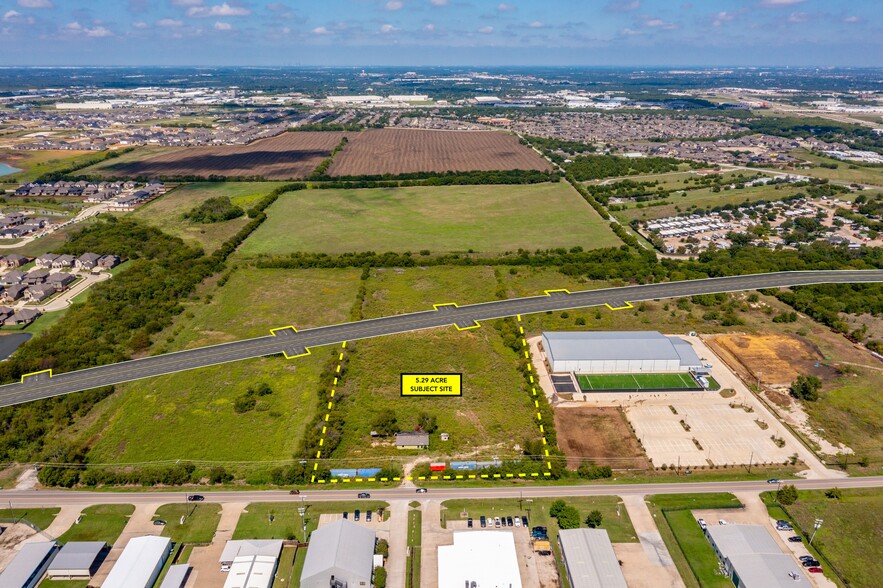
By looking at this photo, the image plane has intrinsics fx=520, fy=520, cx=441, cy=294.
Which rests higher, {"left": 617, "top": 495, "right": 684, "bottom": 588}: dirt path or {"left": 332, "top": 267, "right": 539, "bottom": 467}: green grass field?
{"left": 332, "top": 267, "right": 539, "bottom": 467}: green grass field

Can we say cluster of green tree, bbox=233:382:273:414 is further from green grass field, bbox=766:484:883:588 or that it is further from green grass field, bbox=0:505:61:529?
green grass field, bbox=766:484:883:588

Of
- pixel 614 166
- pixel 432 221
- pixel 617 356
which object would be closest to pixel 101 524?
pixel 617 356

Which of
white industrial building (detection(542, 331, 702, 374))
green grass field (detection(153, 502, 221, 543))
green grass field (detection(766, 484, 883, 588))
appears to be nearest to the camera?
green grass field (detection(766, 484, 883, 588))

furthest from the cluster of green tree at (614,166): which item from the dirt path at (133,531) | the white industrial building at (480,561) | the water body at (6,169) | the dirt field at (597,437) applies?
the water body at (6,169)

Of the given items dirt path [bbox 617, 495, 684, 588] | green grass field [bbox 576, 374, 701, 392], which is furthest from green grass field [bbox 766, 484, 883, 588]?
green grass field [bbox 576, 374, 701, 392]

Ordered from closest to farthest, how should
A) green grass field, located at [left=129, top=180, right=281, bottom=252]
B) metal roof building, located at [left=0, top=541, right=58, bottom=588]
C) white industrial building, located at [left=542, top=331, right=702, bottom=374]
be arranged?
metal roof building, located at [left=0, top=541, right=58, bottom=588]
white industrial building, located at [left=542, top=331, right=702, bottom=374]
green grass field, located at [left=129, top=180, right=281, bottom=252]

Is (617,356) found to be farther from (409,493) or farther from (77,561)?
(77,561)

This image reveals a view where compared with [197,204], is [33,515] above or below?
below
